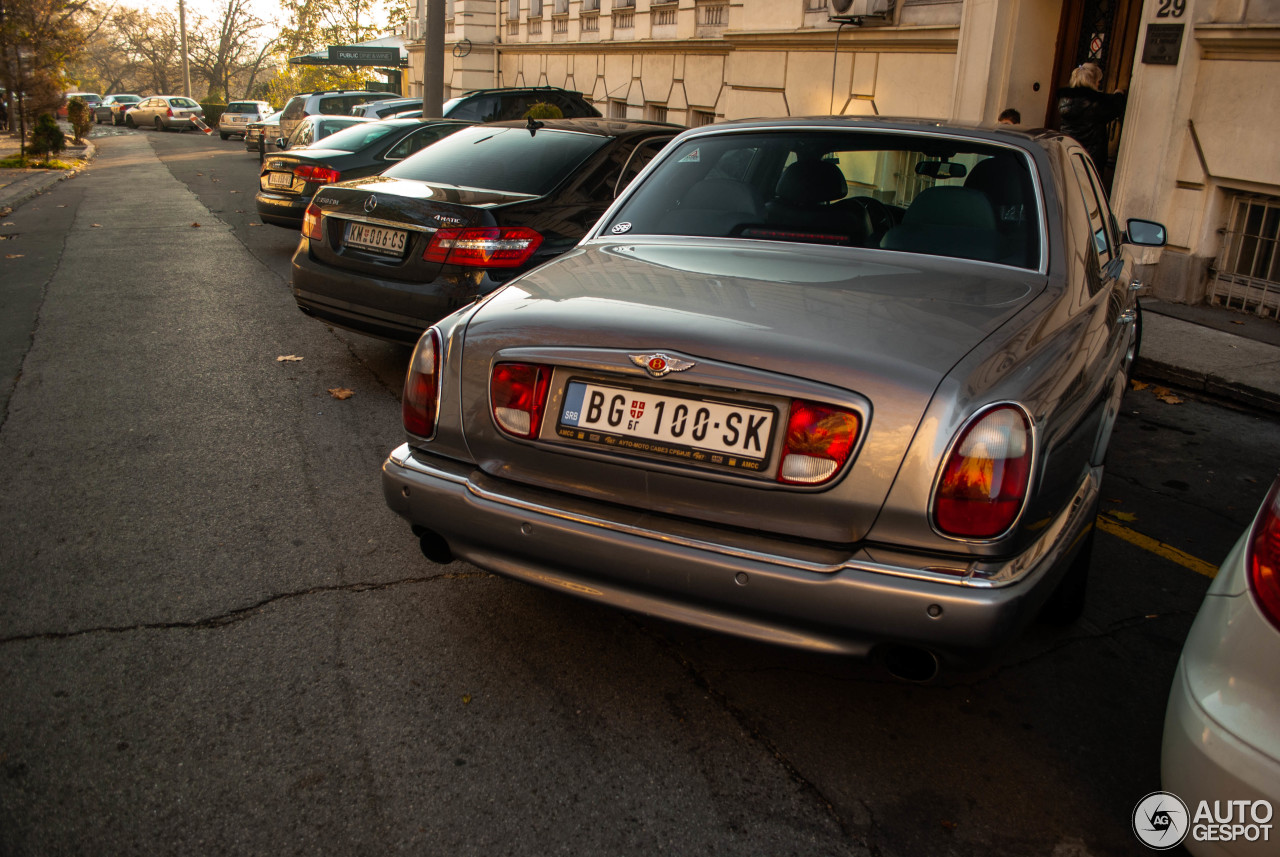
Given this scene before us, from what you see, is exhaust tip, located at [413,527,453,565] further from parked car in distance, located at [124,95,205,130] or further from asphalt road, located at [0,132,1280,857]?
parked car in distance, located at [124,95,205,130]

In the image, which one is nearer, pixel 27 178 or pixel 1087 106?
pixel 1087 106

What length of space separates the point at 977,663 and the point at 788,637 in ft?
1.38

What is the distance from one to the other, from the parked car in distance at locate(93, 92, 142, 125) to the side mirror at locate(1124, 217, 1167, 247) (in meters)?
58.8

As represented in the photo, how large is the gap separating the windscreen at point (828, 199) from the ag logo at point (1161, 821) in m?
1.57

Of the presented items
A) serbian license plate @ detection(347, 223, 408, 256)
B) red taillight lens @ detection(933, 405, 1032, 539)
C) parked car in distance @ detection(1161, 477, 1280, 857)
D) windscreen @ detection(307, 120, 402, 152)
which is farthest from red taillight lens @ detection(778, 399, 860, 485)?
windscreen @ detection(307, 120, 402, 152)

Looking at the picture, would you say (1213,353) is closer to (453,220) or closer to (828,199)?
(828,199)

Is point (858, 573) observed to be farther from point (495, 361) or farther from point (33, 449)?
point (33, 449)

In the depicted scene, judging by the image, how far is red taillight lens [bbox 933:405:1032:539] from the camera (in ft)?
7.32

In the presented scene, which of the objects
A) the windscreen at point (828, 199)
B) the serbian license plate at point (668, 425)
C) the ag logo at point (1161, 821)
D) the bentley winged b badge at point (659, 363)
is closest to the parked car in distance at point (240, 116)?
the windscreen at point (828, 199)

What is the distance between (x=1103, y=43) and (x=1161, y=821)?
11.4 metres

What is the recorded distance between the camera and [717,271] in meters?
3.05

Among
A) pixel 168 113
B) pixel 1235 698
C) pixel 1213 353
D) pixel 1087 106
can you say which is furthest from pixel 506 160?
pixel 168 113

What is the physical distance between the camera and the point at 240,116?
38.8 meters

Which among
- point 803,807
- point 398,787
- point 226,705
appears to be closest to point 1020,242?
point 803,807
